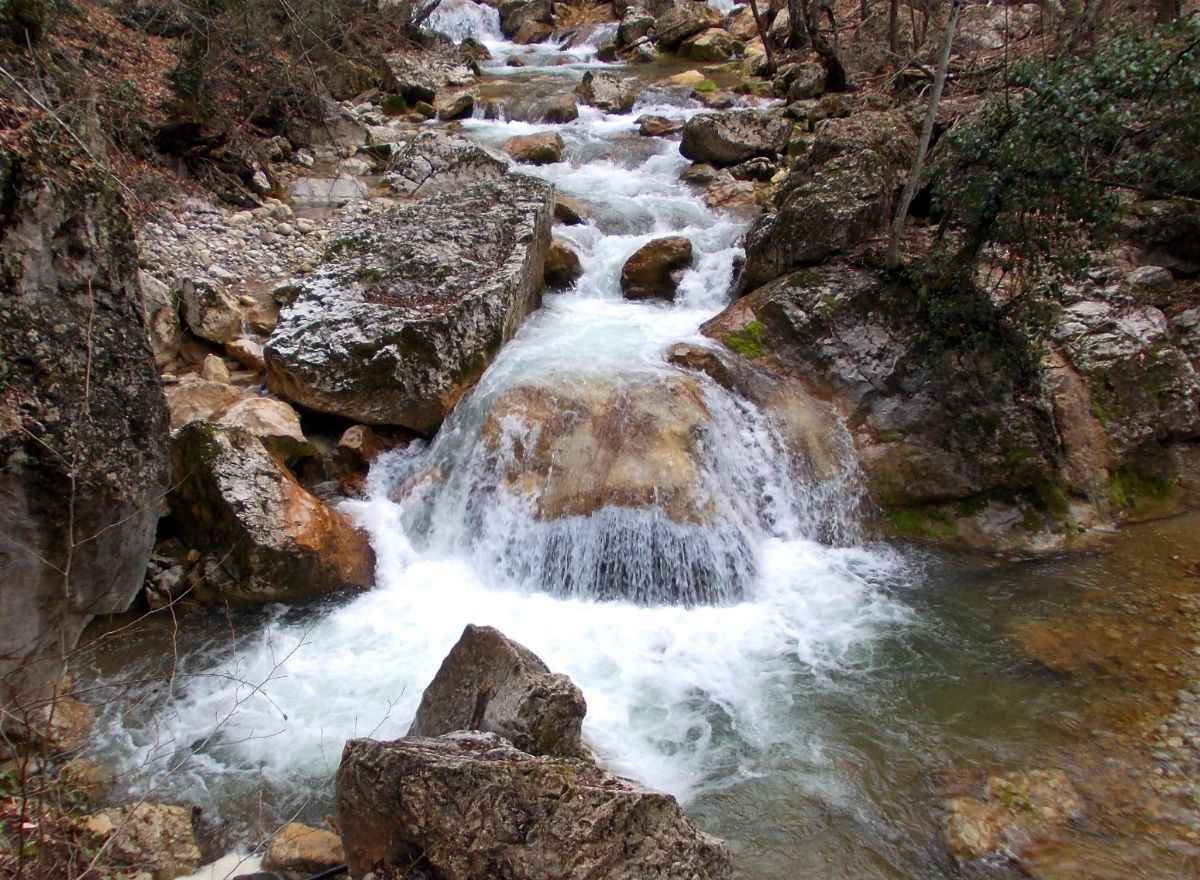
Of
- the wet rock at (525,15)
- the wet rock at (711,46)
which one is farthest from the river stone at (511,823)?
the wet rock at (525,15)

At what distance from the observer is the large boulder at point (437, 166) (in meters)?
11.5

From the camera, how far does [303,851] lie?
371 cm

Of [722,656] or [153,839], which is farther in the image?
[722,656]

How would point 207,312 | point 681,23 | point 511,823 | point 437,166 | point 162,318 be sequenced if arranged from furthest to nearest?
point 681,23 → point 437,166 → point 207,312 → point 162,318 → point 511,823

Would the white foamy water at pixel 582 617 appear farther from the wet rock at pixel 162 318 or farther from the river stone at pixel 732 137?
the river stone at pixel 732 137

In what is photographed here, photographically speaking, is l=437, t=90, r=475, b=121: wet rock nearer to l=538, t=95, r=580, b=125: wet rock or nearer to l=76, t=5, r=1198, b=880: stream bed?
l=538, t=95, r=580, b=125: wet rock

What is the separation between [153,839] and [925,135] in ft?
25.9

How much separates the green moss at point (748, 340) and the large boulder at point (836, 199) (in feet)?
2.92

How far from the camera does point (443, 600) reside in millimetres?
6441

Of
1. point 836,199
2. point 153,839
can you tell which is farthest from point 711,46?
point 153,839

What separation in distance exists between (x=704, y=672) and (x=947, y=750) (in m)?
1.70

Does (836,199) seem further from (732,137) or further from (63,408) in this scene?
(63,408)

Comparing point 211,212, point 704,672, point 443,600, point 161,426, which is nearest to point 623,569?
point 704,672

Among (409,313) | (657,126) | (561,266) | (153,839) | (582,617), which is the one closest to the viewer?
(153,839)
